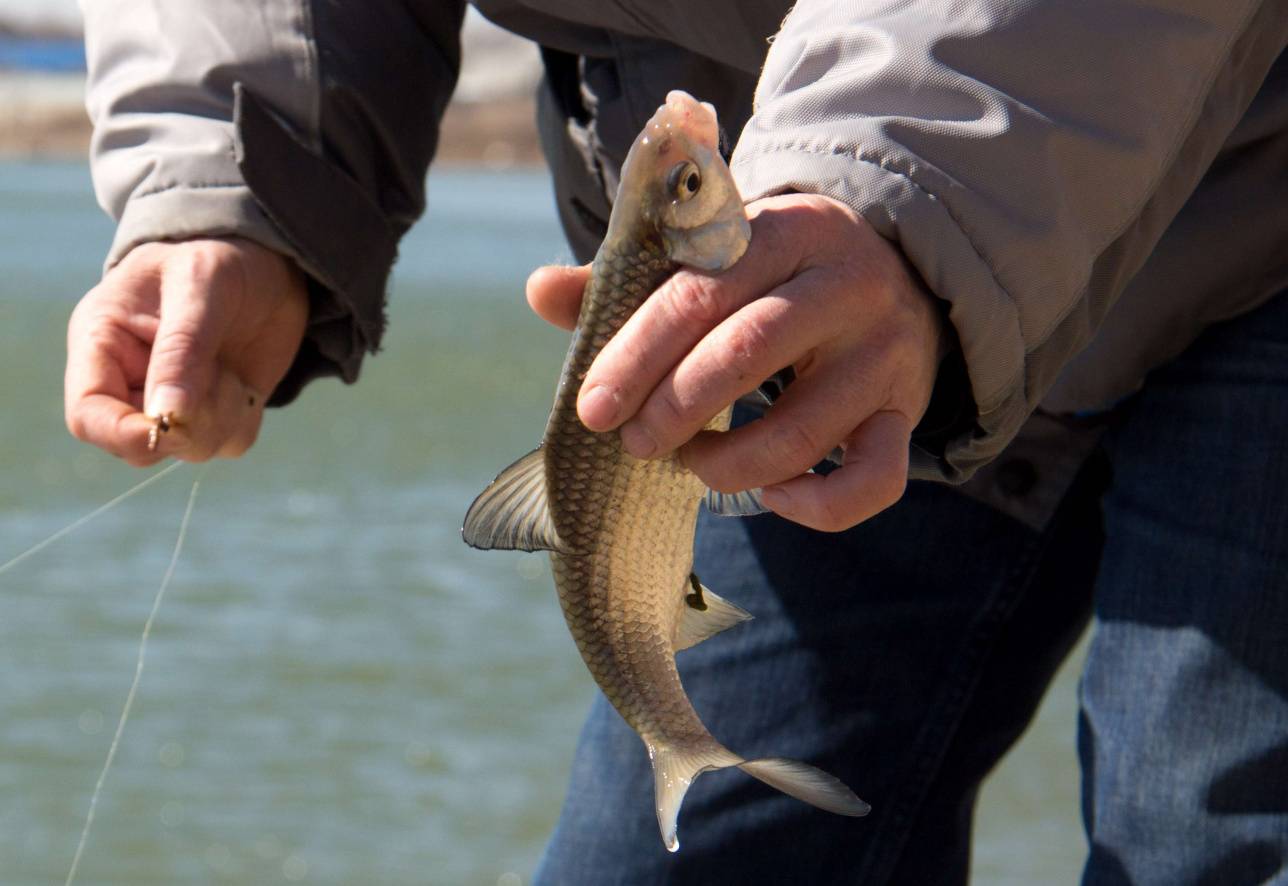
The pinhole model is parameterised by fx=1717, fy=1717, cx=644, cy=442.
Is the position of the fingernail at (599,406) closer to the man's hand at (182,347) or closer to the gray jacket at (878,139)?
the gray jacket at (878,139)

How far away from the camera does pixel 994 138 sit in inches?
55.9

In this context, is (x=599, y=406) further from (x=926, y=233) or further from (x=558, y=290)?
(x=926, y=233)

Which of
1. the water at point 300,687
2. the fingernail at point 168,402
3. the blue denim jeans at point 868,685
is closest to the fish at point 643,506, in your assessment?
the fingernail at point 168,402

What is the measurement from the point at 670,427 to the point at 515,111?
5472 cm

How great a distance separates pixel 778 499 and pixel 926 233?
0.24 meters

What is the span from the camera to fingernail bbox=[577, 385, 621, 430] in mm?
1308

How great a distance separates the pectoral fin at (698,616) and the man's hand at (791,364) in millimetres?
261

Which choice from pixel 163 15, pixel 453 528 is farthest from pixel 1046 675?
pixel 453 528

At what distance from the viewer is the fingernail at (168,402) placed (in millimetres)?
1905

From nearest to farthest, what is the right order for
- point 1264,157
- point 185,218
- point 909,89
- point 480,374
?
point 909,89 < point 1264,157 < point 185,218 < point 480,374

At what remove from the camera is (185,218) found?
2.06 metres

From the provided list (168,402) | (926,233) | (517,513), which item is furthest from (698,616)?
(168,402)

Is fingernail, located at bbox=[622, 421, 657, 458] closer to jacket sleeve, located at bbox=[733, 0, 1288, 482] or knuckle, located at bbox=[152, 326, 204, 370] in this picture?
jacket sleeve, located at bbox=[733, 0, 1288, 482]

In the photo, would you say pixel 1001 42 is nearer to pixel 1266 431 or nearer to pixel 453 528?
pixel 1266 431
